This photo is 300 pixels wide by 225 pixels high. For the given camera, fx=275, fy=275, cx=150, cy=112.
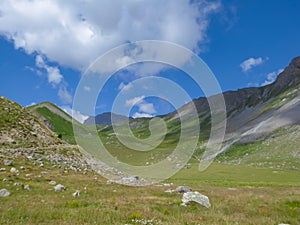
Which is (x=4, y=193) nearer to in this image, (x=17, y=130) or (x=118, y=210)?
(x=118, y=210)

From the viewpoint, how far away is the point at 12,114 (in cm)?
5881

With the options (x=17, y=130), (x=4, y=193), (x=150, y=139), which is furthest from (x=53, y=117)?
(x=4, y=193)

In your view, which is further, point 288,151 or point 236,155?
point 236,155

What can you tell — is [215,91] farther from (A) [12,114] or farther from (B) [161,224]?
(A) [12,114]

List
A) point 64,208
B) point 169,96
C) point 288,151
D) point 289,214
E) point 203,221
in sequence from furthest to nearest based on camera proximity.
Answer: point 288,151 < point 169,96 < point 289,214 < point 64,208 < point 203,221

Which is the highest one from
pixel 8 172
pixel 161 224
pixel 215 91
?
pixel 215 91

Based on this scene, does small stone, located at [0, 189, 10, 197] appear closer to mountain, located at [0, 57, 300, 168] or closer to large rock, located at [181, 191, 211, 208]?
mountain, located at [0, 57, 300, 168]

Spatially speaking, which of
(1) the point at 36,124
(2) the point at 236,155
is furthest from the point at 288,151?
(1) the point at 36,124

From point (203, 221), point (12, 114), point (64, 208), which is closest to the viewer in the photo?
point (203, 221)

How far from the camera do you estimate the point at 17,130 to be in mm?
52281

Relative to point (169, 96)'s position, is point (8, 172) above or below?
below

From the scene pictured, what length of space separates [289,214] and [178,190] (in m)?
11.8

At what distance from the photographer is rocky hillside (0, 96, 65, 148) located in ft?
157

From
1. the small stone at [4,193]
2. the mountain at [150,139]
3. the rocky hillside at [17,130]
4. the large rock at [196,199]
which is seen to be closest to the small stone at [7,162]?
the rocky hillside at [17,130]
